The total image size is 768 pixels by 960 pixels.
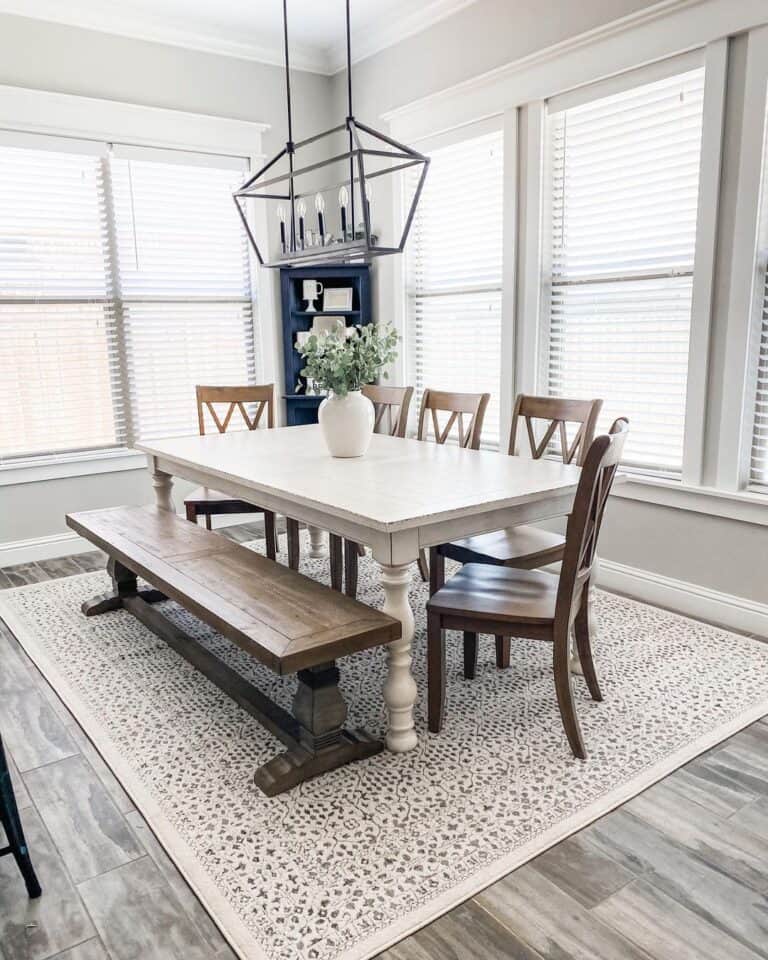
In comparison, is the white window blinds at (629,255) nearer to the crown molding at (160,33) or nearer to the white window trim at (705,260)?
the white window trim at (705,260)

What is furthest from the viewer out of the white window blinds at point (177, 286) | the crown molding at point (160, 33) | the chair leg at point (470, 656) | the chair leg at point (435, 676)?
the white window blinds at point (177, 286)

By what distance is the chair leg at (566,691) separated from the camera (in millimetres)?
2176

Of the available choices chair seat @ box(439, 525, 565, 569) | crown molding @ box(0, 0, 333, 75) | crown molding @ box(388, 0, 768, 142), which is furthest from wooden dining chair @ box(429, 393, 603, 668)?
crown molding @ box(0, 0, 333, 75)

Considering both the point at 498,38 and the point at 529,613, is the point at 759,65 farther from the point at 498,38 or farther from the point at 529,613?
the point at 529,613

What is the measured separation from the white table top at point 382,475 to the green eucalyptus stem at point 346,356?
34 cm

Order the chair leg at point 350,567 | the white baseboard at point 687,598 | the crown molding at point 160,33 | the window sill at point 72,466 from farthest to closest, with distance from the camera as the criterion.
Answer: the window sill at point 72,466
the crown molding at point 160,33
the chair leg at point 350,567
the white baseboard at point 687,598

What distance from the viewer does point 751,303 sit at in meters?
2.99

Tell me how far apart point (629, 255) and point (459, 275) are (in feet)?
3.90

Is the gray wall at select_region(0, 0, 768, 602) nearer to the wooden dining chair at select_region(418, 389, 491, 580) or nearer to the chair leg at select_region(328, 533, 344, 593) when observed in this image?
the wooden dining chair at select_region(418, 389, 491, 580)

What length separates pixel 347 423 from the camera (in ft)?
9.66

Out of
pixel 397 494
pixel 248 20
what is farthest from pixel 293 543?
pixel 248 20

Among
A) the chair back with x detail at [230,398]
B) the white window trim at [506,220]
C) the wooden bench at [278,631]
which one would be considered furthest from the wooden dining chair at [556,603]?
the chair back with x detail at [230,398]

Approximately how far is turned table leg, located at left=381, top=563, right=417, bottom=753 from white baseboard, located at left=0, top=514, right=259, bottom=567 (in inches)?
112

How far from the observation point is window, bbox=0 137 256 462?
4156 millimetres
